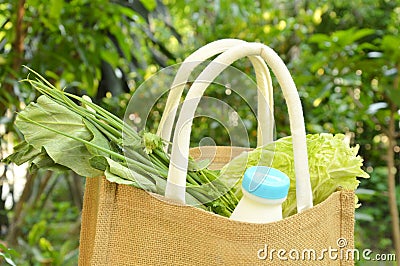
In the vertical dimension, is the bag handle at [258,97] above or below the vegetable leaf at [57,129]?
above

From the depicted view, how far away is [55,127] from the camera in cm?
67

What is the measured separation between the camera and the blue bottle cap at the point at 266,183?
24.1 inches

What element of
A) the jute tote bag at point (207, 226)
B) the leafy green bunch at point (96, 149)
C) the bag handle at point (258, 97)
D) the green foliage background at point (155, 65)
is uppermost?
the green foliage background at point (155, 65)

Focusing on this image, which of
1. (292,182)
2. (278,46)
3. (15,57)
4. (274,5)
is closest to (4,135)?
(15,57)

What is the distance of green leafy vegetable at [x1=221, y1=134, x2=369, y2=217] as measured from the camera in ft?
2.27

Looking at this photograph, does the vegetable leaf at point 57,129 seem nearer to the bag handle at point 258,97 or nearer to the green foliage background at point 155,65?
the bag handle at point 258,97

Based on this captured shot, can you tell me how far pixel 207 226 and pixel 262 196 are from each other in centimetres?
7

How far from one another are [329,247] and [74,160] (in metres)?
0.31

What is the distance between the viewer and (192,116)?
1.98 ft

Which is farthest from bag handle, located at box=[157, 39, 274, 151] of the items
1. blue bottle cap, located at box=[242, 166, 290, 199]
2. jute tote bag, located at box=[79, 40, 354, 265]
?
blue bottle cap, located at box=[242, 166, 290, 199]

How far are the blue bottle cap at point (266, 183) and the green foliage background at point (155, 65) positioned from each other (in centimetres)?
30

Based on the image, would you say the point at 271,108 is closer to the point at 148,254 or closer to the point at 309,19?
the point at 148,254

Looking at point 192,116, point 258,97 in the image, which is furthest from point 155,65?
point 192,116

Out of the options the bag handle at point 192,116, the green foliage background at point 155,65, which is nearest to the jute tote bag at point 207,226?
the bag handle at point 192,116
